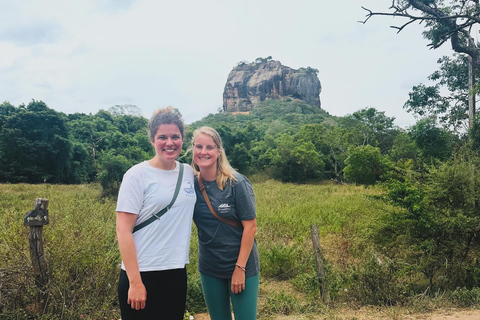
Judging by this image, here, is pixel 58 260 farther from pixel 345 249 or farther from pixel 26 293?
pixel 345 249

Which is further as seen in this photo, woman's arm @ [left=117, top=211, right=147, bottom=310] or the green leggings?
the green leggings

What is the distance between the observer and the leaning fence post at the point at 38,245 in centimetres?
345

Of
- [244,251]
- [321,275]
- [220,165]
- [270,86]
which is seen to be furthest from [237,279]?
[270,86]

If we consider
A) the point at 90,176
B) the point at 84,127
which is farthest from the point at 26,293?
the point at 84,127

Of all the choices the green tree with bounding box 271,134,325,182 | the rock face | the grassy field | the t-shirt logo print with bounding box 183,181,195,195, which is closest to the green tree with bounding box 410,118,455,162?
the grassy field

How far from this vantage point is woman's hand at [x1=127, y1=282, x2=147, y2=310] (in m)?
1.68

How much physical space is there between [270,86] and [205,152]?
316 feet

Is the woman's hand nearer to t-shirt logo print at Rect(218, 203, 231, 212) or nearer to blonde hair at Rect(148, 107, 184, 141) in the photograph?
t-shirt logo print at Rect(218, 203, 231, 212)

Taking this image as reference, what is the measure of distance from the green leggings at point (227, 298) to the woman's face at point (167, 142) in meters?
0.78

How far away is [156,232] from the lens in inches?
69.0

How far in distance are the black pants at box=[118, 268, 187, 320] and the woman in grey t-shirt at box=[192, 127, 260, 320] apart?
9.2 inches

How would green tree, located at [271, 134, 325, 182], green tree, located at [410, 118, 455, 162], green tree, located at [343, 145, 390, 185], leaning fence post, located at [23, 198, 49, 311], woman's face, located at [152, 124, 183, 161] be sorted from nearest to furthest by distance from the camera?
woman's face, located at [152, 124, 183, 161] → leaning fence post, located at [23, 198, 49, 311] → green tree, located at [410, 118, 455, 162] → green tree, located at [343, 145, 390, 185] → green tree, located at [271, 134, 325, 182]

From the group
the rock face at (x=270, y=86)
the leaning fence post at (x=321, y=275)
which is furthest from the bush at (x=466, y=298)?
the rock face at (x=270, y=86)

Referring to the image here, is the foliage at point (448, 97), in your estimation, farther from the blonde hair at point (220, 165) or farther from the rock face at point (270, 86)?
the rock face at point (270, 86)
